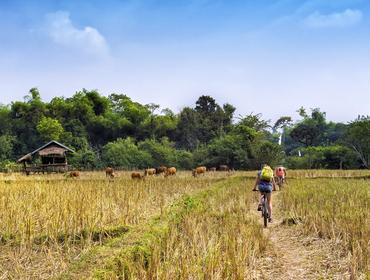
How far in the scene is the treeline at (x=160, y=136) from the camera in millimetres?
39875

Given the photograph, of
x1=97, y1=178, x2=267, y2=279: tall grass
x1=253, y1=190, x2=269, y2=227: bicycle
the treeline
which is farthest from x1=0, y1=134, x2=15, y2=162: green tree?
x1=253, y1=190, x2=269, y2=227: bicycle

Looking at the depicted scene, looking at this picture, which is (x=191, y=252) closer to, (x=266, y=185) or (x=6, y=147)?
(x=266, y=185)

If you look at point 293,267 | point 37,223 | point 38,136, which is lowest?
point 293,267

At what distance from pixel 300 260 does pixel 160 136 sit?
45.4m

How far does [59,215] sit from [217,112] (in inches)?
1693

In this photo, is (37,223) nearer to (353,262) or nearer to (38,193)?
(38,193)

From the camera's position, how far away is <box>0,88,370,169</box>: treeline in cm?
3988

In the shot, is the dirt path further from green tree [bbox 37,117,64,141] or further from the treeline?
green tree [bbox 37,117,64,141]

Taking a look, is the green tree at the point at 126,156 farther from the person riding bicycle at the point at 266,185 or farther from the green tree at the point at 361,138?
the person riding bicycle at the point at 266,185

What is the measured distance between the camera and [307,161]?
140ft

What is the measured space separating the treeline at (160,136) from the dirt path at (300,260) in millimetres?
29637

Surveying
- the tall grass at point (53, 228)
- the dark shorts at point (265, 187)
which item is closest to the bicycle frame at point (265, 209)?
the dark shorts at point (265, 187)

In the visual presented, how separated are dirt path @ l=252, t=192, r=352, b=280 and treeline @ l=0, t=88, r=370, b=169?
29637 millimetres

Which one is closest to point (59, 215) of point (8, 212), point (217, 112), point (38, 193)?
point (8, 212)
